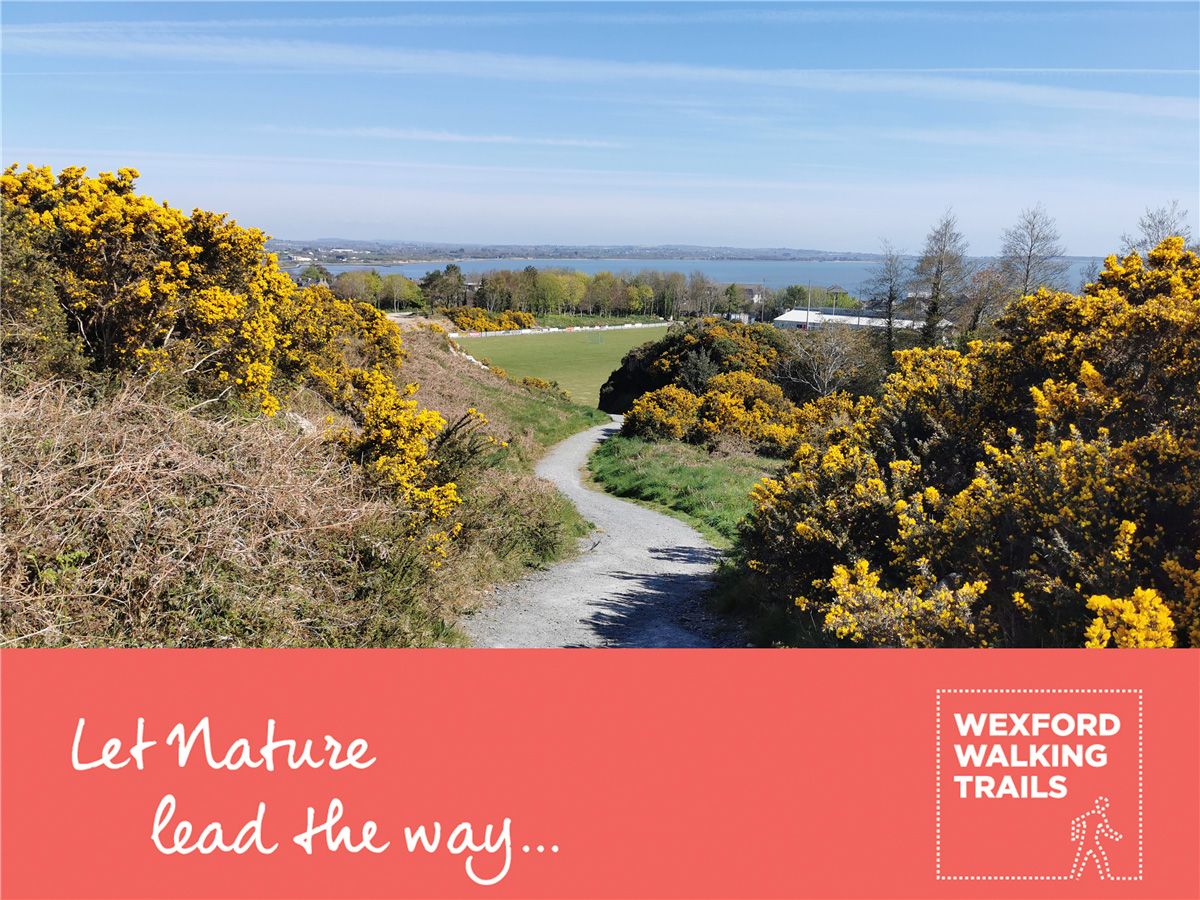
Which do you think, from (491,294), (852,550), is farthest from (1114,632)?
(491,294)

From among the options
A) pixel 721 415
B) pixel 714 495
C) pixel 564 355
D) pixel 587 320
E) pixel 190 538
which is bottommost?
pixel 714 495

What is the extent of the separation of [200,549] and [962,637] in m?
5.58

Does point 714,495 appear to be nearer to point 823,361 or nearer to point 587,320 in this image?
point 823,361

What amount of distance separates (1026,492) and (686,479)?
45.8ft

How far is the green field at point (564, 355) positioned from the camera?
5300 cm

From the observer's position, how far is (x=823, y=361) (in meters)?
33.1

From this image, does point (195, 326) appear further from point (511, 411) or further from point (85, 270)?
point (511, 411)

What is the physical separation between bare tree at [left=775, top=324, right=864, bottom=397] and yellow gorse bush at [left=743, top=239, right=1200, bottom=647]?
23.6 m

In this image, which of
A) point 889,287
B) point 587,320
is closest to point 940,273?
point 889,287

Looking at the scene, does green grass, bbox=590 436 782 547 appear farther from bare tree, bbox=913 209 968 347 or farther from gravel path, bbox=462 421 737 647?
bare tree, bbox=913 209 968 347

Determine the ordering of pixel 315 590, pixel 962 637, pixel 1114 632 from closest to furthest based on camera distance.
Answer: pixel 1114 632 < pixel 962 637 < pixel 315 590

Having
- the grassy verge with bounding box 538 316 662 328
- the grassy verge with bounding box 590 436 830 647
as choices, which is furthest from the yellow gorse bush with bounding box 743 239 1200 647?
the grassy verge with bounding box 538 316 662 328

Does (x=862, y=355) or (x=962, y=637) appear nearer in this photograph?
(x=962, y=637)

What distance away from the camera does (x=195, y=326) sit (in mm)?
10367
